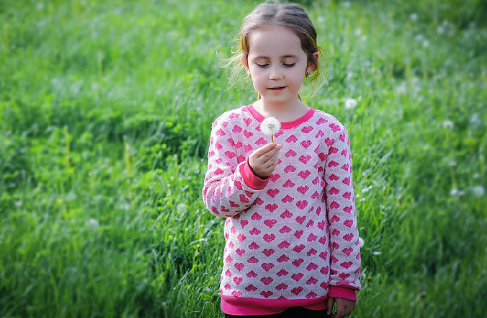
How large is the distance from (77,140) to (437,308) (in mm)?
2450

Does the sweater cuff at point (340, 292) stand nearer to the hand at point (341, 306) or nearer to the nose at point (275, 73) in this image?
the hand at point (341, 306)

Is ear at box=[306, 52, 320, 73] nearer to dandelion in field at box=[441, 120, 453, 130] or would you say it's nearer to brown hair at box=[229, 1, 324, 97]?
brown hair at box=[229, 1, 324, 97]

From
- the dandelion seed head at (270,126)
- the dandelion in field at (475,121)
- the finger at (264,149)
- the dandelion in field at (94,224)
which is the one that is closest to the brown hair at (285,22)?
the dandelion seed head at (270,126)

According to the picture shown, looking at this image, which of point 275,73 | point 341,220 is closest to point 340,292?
point 341,220

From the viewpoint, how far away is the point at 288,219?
1.79 m

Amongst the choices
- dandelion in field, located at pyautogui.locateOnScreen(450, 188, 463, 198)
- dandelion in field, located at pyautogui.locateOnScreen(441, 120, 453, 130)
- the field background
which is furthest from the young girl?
dandelion in field, located at pyautogui.locateOnScreen(441, 120, 453, 130)

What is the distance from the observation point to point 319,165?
6.12 feet

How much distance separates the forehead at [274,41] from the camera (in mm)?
1792

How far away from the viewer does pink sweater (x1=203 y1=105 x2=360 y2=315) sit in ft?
5.88

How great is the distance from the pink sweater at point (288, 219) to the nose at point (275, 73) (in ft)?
0.50

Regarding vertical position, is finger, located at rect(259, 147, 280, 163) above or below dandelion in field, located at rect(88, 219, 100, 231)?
above

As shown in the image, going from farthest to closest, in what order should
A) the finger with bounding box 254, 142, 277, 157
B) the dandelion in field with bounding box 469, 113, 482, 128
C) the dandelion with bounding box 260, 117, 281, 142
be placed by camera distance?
the dandelion in field with bounding box 469, 113, 482, 128
the dandelion with bounding box 260, 117, 281, 142
the finger with bounding box 254, 142, 277, 157

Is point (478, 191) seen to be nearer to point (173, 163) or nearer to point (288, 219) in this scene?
point (173, 163)

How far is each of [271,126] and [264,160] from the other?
145 millimetres
